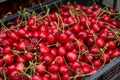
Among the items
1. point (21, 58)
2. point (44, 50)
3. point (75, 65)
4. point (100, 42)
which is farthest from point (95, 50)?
point (21, 58)

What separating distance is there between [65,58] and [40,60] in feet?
0.52

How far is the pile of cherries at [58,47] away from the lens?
1.51 meters

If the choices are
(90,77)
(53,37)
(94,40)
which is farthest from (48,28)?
(90,77)

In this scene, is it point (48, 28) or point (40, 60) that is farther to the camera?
point (48, 28)

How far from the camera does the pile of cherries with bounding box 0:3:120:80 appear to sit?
1.51 meters

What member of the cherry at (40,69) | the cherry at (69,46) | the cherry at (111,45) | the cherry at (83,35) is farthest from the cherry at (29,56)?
the cherry at (111,45)

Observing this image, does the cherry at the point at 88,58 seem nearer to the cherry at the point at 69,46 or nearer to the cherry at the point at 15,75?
the cherry at the point at 69,46

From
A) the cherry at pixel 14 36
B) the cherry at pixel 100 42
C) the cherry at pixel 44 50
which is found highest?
the cherry at pixel 14 36

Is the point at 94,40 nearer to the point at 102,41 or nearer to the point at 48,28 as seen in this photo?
the point at 102,41

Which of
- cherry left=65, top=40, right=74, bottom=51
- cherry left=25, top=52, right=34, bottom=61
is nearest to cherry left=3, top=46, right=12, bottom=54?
cherry left=25, top=52, right=34, bottom=61

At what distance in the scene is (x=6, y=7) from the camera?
7.91 feet

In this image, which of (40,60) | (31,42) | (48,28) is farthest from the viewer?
(48,28)

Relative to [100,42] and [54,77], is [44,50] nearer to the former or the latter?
[54,77]

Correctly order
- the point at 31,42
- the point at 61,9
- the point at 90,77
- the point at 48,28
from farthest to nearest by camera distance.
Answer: the point at 61,9, the point at 48,28, the point at 31,42, the point at 90,77
